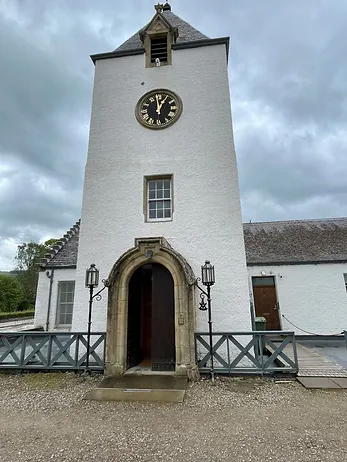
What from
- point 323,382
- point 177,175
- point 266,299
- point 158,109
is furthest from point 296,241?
point 158,109

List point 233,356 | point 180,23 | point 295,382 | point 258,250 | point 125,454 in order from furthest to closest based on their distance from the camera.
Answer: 1. point 258,250
2. point 180,23
3. point 233,356
4. point 295,382
5. point 125,454

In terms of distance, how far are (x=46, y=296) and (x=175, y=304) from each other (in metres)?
9.56

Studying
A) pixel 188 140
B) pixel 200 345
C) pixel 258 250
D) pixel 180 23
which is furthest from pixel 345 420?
pixel 180 23

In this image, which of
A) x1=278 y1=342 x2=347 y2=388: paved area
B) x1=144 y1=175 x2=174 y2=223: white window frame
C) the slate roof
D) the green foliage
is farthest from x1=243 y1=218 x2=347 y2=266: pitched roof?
the green foliage

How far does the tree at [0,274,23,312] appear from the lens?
1085 inches

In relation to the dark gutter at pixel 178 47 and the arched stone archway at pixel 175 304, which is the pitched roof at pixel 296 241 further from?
the dark gutter at pixel 178 47

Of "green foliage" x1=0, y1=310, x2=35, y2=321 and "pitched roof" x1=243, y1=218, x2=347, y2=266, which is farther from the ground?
"pitched roof" x1=243, y1=218, x2=347, y2=266

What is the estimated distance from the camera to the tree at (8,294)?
27.5 m

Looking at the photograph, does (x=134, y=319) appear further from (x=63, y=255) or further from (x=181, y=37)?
(x=181, y=37)

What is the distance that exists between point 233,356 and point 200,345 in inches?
40.1

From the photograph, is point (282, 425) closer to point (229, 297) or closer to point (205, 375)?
point (205, 375)

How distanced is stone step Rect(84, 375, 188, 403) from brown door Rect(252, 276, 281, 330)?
8.59 meters

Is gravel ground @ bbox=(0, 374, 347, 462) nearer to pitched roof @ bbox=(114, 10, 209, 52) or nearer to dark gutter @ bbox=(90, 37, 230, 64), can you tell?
dark gutter @ bbox=(90, 37, 230, 64)

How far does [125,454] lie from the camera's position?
3729 millimetres
